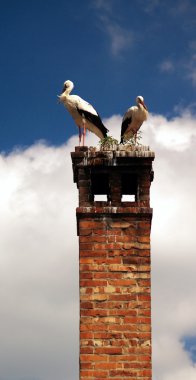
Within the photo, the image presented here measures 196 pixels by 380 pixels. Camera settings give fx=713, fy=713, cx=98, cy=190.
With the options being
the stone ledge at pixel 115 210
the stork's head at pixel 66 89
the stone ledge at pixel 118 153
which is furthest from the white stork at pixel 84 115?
the stone ledge at pixel 115 210

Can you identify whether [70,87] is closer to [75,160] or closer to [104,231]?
[75,160]

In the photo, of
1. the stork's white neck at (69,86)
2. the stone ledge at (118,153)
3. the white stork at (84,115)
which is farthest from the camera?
the stork's white neck at (69,86)

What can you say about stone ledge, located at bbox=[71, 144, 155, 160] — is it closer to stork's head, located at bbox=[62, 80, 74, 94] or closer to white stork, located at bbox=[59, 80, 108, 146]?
→ white stork, located at bbox=[59, 80, 108, 146]

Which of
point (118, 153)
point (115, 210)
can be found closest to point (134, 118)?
point (118, 153)

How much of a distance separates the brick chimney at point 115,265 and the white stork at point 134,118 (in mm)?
1528

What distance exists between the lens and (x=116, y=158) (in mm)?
7859

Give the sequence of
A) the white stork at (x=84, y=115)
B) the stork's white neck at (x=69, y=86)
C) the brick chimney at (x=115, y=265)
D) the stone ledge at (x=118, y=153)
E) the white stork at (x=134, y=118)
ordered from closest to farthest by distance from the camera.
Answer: the brick chimney at (x=115, y=265) < the stone ledge at (x=118, y=153) < the white stork at (x=84, y=115) < the white stork at (x=134, y=118) < the stork's white neck at (x=69, y=86)

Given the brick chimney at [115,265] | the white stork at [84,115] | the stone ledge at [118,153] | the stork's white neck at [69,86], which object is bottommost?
the brick chimney at [115,265]

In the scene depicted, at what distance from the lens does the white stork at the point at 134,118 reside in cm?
949

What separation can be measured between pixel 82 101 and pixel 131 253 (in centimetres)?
272

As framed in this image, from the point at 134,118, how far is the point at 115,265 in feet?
9.82

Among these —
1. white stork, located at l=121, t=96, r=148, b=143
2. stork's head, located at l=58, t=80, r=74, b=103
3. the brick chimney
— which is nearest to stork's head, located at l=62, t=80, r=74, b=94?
stork's head, located at l=58, t=80, r=74, b=103

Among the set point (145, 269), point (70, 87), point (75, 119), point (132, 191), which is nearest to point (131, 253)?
point (145, 269)

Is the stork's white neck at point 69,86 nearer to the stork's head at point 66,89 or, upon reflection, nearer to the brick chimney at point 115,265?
the stork's head at point 66,89
